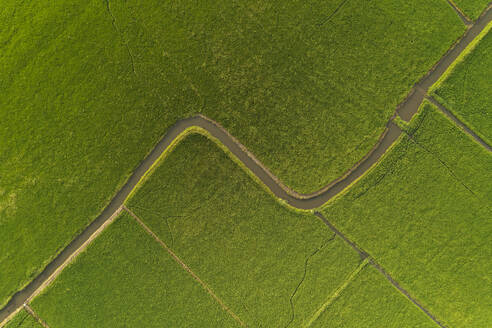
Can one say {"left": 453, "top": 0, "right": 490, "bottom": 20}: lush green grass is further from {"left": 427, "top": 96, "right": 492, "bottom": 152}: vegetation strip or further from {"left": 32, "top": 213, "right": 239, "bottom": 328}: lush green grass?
{"left": 32, "top": 213, "right": 239, "bottom": 328}: lush green grass

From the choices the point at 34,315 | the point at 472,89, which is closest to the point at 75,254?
the point at 34,315

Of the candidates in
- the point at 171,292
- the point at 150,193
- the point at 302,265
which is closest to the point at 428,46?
the point at 302,265

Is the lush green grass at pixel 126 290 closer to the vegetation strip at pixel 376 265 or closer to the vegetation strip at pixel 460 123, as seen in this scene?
the vegetation strip at pixel 376 265

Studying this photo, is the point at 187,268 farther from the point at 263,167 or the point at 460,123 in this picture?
the point at 460,123

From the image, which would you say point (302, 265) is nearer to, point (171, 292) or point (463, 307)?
point (171, 292)

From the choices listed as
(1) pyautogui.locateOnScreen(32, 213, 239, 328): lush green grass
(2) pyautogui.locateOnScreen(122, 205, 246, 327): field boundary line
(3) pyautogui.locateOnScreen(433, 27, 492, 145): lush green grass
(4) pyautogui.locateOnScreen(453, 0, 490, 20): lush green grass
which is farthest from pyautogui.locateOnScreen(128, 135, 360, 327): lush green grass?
(4) pyautogui.locateOnScreen(453, 0, 490, 20): lush green grass
